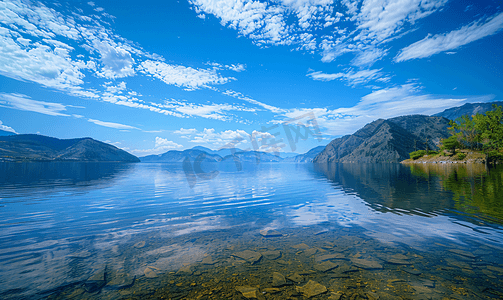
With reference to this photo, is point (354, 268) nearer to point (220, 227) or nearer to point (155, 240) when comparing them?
point (220, 227)

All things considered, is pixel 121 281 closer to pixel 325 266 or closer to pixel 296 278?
pixel 296 278

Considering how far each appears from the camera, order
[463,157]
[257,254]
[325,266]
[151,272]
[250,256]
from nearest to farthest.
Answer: [151,272]
[325,266]
[250,256]
[257,254]
[463,157]

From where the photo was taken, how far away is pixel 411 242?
13445mm

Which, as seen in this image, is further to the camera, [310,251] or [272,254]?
[310,251]

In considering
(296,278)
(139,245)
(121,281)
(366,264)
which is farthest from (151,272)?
(366,264)

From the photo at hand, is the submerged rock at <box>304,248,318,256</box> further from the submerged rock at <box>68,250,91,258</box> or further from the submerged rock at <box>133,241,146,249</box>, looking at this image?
the submerged rock at <box>68,250,91,258</box>

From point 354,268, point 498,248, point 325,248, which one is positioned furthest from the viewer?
point 325,248

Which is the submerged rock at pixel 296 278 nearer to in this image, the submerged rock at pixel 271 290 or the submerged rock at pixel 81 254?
the submerged rock at pixel 271 290

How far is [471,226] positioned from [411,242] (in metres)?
7.06

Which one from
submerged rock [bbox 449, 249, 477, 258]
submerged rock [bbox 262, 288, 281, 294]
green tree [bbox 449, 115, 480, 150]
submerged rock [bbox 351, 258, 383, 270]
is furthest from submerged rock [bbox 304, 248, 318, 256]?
green tree [bbox 449, 115, 480, 150]

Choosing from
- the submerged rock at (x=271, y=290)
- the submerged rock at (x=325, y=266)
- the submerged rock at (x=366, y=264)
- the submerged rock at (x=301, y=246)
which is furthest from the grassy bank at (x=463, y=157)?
the submerged rock at (x=271, y=290)

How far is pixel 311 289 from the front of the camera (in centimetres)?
853

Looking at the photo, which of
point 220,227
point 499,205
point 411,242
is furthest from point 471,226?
point 220,227

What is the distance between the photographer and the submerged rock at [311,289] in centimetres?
822
